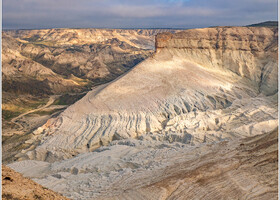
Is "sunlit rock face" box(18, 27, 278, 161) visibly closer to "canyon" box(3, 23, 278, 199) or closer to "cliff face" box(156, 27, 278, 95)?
"cliff face" box(156, 27, 278, 95)

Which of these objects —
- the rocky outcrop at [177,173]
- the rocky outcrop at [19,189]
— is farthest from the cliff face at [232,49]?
the rocky outcrop at [19,189]

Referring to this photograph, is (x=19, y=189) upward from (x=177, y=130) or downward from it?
upward

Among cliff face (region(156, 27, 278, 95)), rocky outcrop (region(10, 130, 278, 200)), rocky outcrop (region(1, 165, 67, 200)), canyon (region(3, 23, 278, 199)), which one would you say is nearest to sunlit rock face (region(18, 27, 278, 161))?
cliff face (region(156, 27, 278, 95))

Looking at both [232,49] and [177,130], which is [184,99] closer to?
[177,130]

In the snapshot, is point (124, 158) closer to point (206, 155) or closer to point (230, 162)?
point (206, 155)

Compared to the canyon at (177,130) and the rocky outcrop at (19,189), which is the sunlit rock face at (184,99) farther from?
the rocky outcrop at (19,189)

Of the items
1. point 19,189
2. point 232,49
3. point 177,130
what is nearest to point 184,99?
point 177,130
